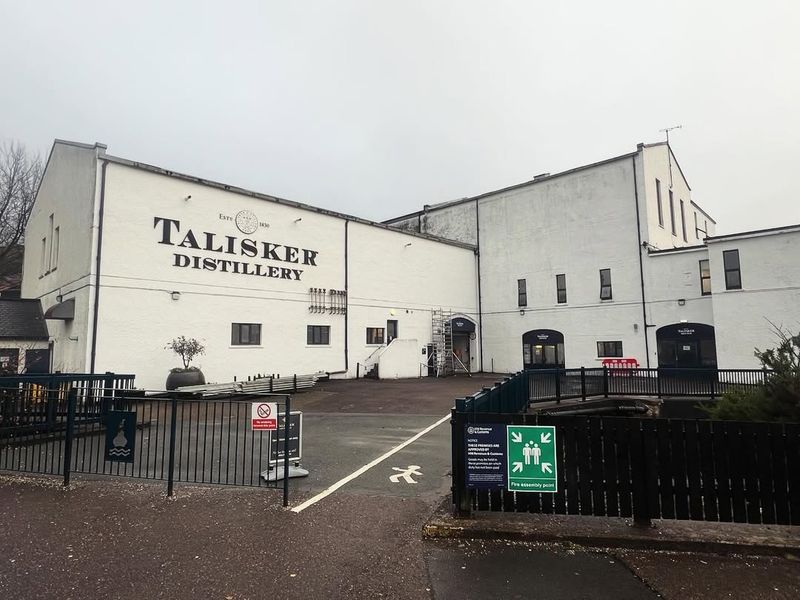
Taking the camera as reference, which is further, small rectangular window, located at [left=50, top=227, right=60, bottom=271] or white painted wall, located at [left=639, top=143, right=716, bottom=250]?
white painted wall, located at [left=639, top=143, right=716, bottom=250]

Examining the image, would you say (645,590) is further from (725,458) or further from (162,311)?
(162,311)

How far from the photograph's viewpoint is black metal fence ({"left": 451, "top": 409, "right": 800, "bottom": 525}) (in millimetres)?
4875

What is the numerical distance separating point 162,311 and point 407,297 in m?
14.9

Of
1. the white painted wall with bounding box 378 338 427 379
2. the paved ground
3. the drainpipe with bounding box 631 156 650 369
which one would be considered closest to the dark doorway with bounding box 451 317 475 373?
the white painted wall with bounding box 378 338 427 379

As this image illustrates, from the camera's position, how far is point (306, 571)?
414 cm

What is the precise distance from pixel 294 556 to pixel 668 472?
416 cm

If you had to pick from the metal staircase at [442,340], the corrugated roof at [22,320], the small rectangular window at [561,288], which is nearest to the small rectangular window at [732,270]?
the small rectangular window at [561,288]

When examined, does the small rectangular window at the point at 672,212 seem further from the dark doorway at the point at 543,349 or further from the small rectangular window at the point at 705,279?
the dark doorway at the point at 543,349

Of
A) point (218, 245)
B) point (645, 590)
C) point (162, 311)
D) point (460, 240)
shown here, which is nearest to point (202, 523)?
point (645, 590)

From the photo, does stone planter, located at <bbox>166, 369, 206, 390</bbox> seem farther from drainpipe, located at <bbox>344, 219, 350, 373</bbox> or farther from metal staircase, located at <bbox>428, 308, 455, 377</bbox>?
metal staircase, located at <bbox>428, 308, 455, 377</bbox>

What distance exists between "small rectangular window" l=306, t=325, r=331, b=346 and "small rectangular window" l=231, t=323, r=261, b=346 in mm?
2878

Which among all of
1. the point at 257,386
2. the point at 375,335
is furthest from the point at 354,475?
the point at 375,335

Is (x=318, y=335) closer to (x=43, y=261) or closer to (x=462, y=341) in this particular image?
(x=462, y=341)

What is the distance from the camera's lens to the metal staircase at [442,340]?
30.1 meters
